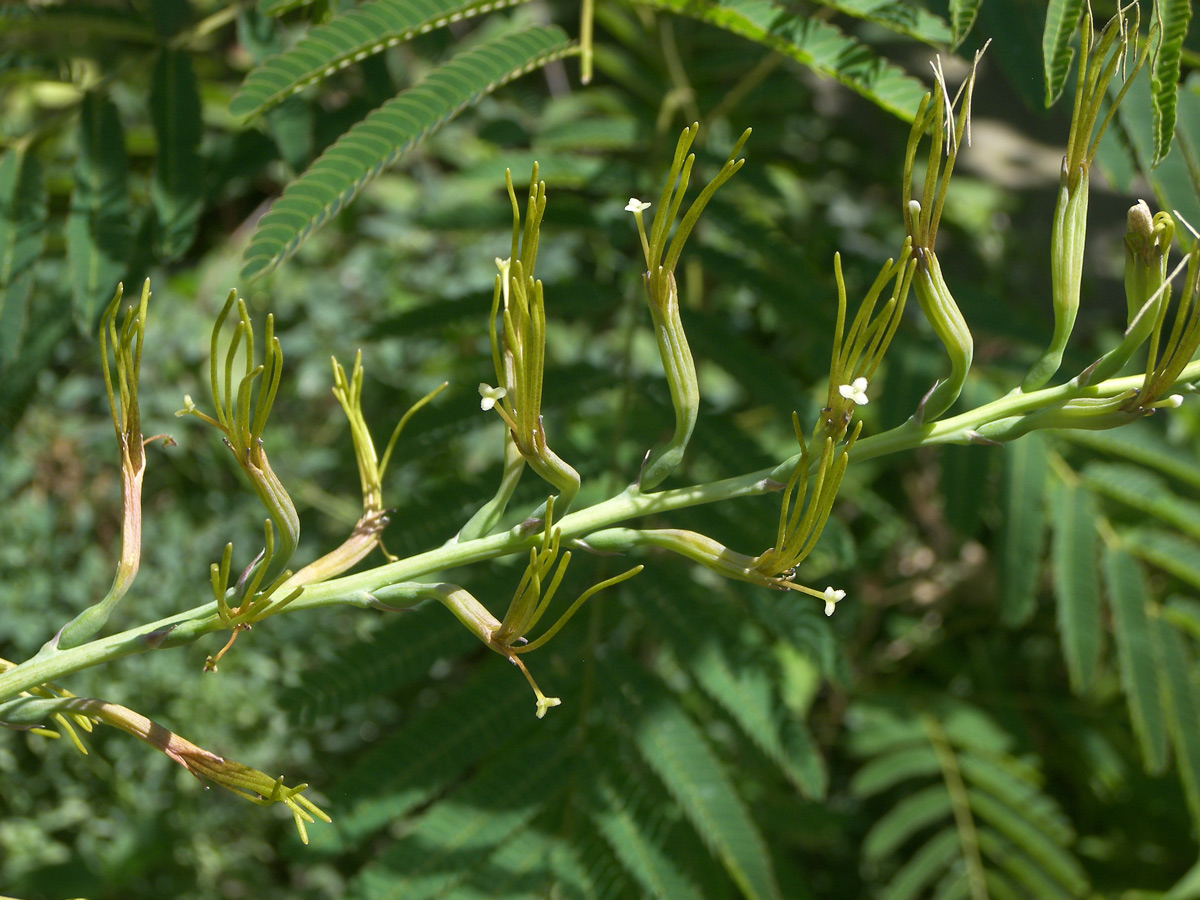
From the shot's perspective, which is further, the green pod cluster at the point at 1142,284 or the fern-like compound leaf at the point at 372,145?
the fern-like compound leaf at the point at 372,145

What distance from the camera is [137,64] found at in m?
1.31

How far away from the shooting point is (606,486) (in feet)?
4.67

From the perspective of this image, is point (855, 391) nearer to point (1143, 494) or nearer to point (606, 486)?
point (606, 486)

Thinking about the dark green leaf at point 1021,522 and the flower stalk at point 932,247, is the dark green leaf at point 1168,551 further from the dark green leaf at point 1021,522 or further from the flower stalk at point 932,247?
the flower stalk at point 932,247

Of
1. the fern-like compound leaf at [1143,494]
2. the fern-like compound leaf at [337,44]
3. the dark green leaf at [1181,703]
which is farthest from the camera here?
the fern-like compound leaf at [1143,494]

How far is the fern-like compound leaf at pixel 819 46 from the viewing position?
991 mm

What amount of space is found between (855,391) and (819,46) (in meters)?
0.58

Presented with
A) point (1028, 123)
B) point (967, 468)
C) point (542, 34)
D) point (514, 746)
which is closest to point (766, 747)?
point (514, 746)

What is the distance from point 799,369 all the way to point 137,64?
1391 millimetres

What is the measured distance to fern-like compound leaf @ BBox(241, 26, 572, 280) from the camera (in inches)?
36.5

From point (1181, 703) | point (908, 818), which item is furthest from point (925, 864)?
point (1181, 703)

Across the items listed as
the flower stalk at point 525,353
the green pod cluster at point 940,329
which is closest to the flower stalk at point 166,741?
the flower stalk at point 525,353

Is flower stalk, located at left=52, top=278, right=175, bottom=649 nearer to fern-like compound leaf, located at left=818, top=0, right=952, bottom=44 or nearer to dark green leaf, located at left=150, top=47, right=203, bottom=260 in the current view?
dark green leaf, located at left=150, top=47, right=203, bottom=260

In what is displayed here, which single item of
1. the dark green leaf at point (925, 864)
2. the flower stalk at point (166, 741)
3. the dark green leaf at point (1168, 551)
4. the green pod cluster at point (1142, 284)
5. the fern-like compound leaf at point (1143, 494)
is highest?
the green pod cluster at point (1142, 284)
